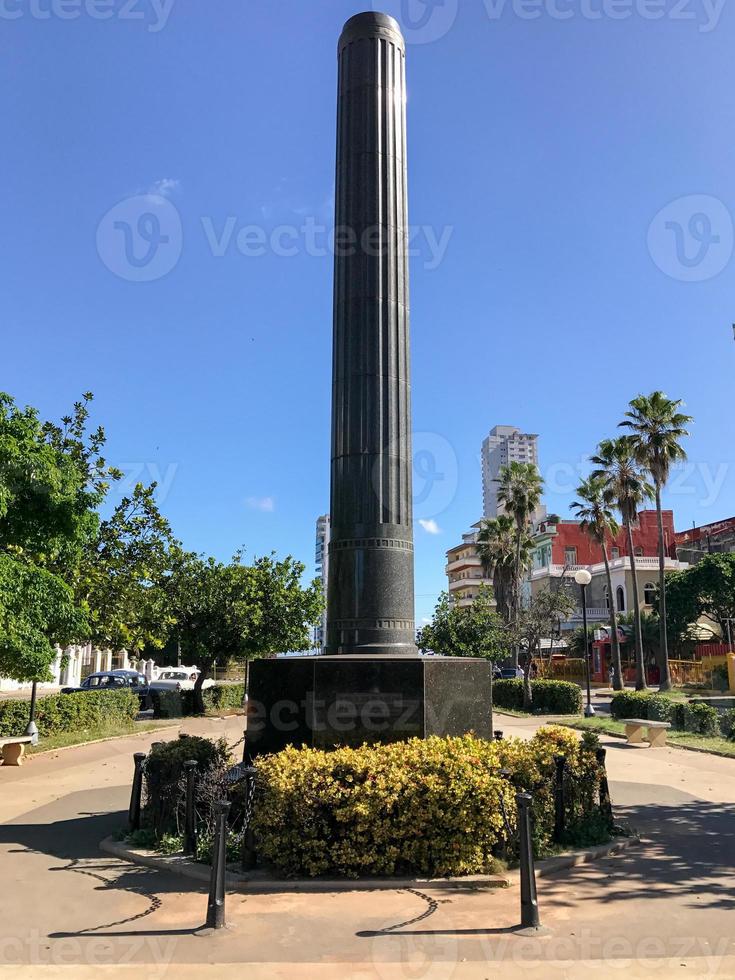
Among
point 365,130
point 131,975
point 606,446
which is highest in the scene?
point 606,446

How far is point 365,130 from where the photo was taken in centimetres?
1081

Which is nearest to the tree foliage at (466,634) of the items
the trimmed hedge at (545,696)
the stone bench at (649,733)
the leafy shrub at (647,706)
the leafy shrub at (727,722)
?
the trimmed hedge at (545,696)

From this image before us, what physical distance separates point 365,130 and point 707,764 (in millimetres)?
13392

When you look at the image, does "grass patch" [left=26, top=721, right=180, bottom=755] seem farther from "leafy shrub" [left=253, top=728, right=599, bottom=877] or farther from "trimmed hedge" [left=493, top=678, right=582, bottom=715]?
"trimmed hedge" [left=493, top=678, right=582, bottom=715]

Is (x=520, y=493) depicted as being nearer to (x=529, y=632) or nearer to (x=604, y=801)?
(x=529, y=632)

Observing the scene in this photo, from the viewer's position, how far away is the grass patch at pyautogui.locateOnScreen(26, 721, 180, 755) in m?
18.7

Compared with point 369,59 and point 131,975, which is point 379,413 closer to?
point 369,59

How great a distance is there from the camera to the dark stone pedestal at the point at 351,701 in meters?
8.09

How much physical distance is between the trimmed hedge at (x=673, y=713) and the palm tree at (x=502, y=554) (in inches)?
966

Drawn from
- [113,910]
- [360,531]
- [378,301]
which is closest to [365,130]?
[378,301]

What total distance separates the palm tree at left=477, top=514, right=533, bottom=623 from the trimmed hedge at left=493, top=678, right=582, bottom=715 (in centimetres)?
1474

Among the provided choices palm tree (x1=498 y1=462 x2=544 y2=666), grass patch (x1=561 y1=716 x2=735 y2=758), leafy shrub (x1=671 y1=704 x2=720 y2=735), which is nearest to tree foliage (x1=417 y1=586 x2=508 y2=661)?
palm tree (x1=498 y1=462 x2=544 y2=666)

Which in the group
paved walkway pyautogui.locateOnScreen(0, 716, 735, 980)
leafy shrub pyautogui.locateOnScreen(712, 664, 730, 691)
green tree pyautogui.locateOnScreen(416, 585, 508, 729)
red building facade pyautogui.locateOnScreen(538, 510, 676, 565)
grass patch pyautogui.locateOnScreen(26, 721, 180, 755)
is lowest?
paved walkway pyautogui.locateOnScreen(0, 716, 735, 980)

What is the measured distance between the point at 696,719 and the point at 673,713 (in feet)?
5.00
